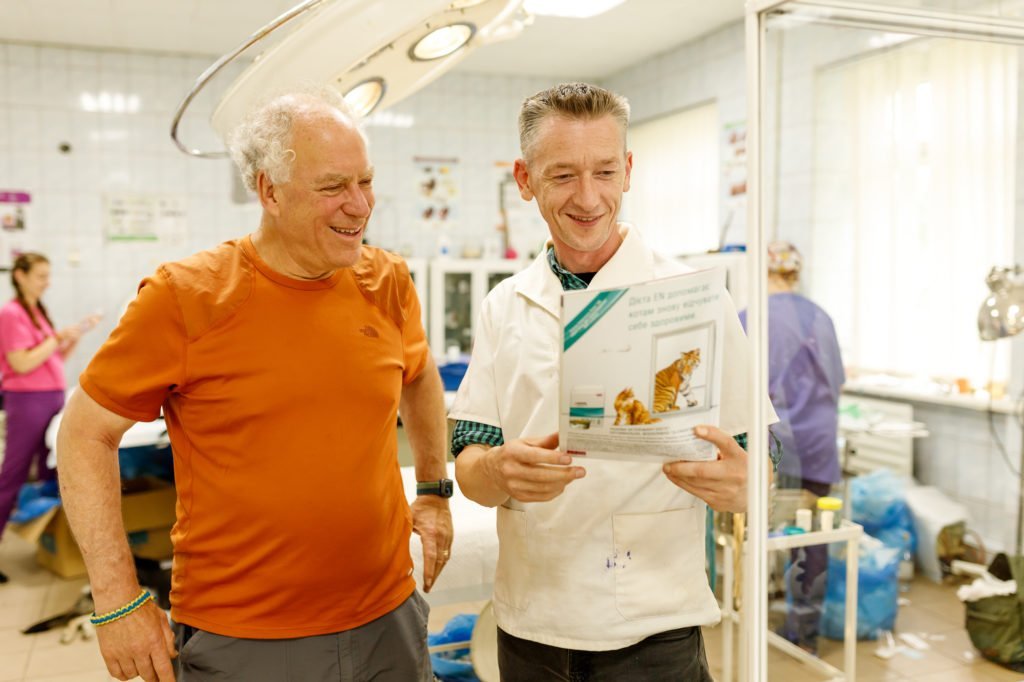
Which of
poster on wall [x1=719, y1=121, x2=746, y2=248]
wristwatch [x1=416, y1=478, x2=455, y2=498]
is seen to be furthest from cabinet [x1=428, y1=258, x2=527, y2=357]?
wristwatch [x1=416, y1=478, x2=455, y2=498]

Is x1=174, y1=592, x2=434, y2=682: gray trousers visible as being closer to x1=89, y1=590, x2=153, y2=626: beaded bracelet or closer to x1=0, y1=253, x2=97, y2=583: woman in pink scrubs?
x1=89, y1=590, x2=153, y2=626: beaded bracelet

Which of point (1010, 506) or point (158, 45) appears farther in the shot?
point (158, 45)

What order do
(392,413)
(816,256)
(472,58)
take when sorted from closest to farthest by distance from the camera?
(392,413) → (816,256) → (472,58)

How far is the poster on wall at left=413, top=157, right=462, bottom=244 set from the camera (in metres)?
7.25

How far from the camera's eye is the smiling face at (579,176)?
1.34 m

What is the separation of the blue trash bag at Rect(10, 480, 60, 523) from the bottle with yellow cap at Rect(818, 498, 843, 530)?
11.6 feet

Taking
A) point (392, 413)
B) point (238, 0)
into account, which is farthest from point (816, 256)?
point (238, 0)

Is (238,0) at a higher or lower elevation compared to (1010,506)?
higher

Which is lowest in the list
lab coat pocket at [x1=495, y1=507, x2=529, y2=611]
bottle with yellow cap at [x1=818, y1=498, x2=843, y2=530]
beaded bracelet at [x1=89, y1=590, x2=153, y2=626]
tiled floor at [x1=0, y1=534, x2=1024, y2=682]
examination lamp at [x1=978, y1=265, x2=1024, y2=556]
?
tiled floor at [x1=0, y1=534, x2=1024, y2=682]

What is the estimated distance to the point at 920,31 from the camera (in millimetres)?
1342

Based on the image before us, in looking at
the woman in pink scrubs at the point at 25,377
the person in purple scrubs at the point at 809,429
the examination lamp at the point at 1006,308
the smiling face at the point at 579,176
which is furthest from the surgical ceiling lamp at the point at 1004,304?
the woman in pink scrubs at the point at 25,377

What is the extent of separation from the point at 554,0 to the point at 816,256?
174 centimetres

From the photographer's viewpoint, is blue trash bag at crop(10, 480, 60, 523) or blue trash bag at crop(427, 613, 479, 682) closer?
blue trash bag at crop(427, 613, 479, 682)

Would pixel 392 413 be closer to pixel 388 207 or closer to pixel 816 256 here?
pixel 816 256
